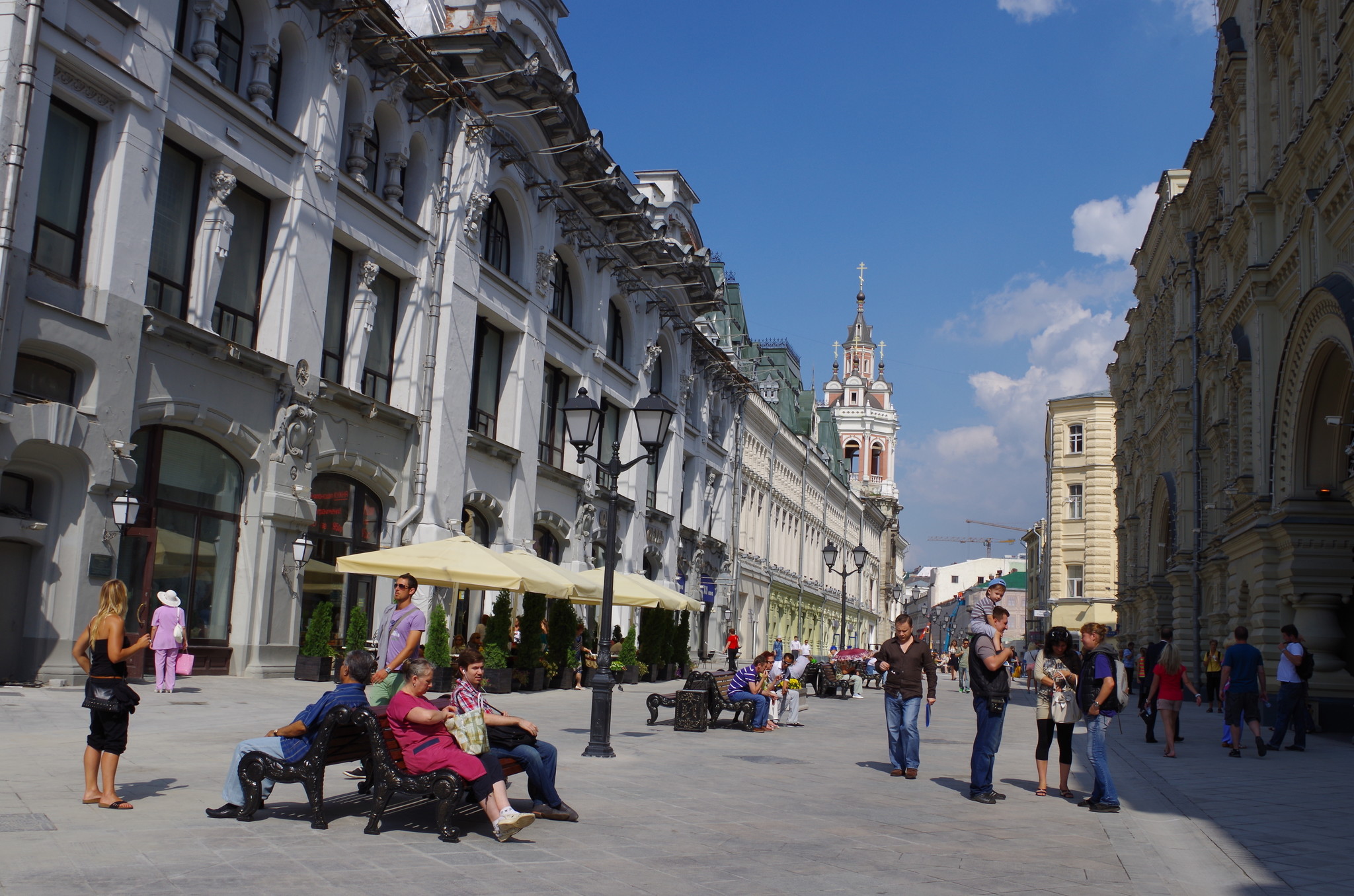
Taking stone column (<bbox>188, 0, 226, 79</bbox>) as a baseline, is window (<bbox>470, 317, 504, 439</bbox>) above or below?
below

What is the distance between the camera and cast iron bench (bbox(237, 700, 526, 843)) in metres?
7.29

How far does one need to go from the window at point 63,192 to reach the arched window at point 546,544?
52.9 ft

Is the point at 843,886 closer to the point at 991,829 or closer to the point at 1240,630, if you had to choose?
the point at 991,829

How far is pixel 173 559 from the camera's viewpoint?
1862 cm

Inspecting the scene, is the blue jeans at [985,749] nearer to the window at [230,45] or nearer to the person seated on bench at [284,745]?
the person seated on bench at [284,745]

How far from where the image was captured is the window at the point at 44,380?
1556cm

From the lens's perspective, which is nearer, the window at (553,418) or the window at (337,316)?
the window at (337,316)

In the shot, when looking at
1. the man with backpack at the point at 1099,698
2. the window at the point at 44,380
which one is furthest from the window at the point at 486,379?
the man with backpack at the point at 1099,698

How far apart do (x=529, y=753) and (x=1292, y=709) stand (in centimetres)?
1290

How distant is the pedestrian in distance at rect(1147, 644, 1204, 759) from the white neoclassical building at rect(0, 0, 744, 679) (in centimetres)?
1050

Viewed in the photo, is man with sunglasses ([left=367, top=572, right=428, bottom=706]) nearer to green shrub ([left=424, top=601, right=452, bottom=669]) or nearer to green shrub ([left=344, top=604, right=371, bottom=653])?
green shrub ([left=344, top=604, right=371, bottom=653])

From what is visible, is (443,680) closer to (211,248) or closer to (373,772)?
(211,248)

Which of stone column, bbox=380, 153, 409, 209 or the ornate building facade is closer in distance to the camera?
the ornate building facade

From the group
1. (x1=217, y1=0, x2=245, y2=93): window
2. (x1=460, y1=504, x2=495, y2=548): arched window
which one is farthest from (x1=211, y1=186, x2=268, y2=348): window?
(x1=460, y1=504, x2=495, y2=548): arched window
